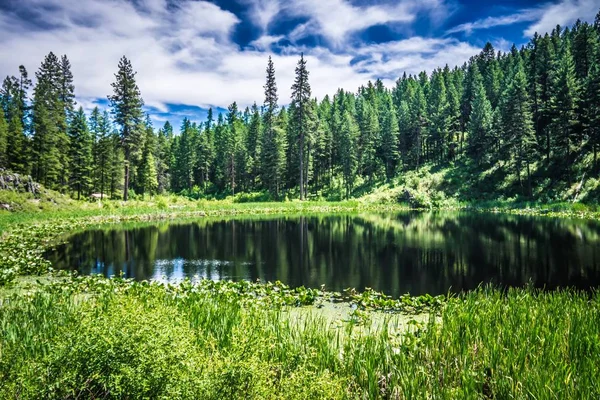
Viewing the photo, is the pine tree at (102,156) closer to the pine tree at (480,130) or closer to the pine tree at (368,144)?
the pine tree at (368,144)

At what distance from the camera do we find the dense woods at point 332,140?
160ft

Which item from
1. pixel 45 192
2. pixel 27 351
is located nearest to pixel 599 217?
pixel 27 351

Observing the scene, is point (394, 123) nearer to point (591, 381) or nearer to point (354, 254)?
point (354, 254)

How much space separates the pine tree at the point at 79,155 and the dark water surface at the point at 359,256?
37939mm

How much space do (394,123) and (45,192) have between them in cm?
6264

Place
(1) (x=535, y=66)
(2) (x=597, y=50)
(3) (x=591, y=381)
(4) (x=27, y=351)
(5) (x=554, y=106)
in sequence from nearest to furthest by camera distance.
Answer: (3) (x=591, y=381), (4) (x=27, y=351), (5) (x=554, y=106), (2) (x=597, y=50), (1) (x=535, y=66)

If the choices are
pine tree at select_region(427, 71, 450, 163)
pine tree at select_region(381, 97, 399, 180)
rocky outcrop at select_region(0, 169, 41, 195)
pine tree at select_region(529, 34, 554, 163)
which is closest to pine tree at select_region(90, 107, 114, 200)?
rocky outcrop at select_region(0, 169, 41, 195)

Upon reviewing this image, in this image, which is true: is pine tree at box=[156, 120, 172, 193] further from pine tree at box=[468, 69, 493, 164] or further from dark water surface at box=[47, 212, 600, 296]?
pine tree at box=[468, 69, 493, 164]

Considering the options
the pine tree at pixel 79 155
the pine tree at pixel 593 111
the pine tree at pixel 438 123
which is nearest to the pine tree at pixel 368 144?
the pine tree at pixel 438 123

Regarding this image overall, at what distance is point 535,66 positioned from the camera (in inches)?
2758

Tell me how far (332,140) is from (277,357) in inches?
2969

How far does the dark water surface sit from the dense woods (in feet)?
85.9

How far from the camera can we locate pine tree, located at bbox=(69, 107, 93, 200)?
57.4 meters

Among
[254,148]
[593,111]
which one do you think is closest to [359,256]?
[593,111]
